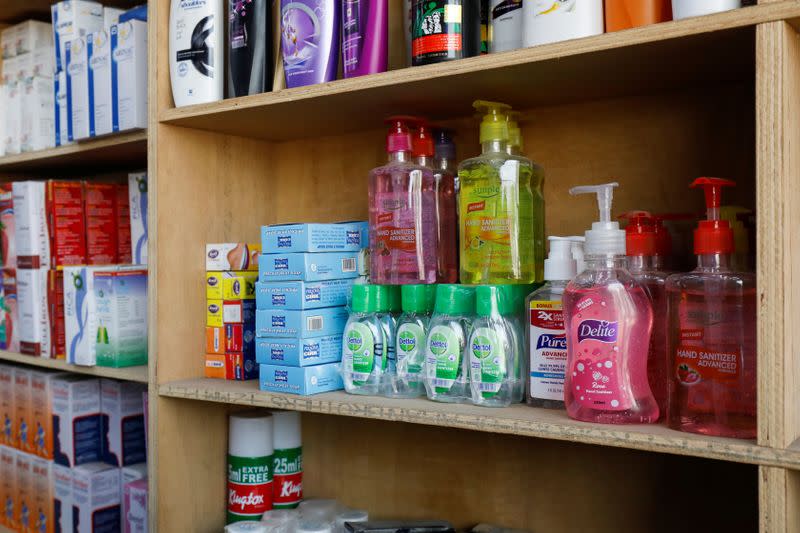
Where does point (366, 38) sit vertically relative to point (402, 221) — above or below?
above

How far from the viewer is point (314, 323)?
132cm

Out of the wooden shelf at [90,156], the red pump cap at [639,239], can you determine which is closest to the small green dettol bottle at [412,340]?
the red pump cap at [639,239]

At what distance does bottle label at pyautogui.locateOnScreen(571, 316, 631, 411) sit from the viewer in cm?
98

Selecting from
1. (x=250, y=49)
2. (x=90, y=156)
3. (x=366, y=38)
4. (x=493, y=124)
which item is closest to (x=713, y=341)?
(x=493, y=124)

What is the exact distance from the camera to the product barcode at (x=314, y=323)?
1.31 metres

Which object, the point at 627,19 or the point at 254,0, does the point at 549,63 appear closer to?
the point at 627,19

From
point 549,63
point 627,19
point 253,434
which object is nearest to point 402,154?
point 549,63

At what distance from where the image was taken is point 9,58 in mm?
2123

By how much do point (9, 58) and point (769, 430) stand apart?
2.12m

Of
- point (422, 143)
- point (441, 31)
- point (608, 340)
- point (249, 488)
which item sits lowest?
point (249, 488)

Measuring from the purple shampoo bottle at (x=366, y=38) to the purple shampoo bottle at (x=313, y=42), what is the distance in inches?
1.5

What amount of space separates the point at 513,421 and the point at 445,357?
171 millimetres

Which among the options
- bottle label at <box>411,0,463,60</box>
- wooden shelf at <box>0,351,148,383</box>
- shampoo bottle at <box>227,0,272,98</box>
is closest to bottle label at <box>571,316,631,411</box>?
bottle label at <box>411,0,463,60</box>

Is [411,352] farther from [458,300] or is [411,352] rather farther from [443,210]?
[443,210]
